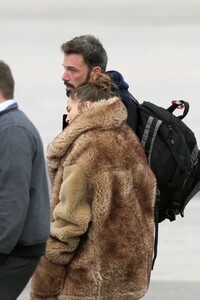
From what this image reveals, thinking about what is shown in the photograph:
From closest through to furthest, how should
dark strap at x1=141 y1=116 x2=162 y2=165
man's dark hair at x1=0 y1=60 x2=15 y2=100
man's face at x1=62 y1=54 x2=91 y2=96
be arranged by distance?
man's dark hair at x1=0 y1=60 x2=15 y2=100
dark strap at x1=141 y1=116 x2=162 y2=165
man's face at x1=62 y1=54 x2=91 y2=96

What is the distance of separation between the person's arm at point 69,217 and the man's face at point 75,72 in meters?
0.78

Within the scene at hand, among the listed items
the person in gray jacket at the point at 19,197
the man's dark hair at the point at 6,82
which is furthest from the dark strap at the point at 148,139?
the man's dark hair at the point at 6,82

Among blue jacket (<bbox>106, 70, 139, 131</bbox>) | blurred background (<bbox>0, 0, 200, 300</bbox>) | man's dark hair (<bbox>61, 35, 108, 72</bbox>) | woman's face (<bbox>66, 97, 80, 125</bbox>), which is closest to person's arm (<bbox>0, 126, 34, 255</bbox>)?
woman's face (<bbox>66, 97, 80, 125</bbox>)

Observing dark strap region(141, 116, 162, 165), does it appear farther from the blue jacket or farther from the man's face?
the man's face

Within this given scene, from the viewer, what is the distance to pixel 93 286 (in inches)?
175

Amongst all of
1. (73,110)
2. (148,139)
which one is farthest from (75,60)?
(73,110)

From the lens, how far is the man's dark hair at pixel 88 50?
5.14 m

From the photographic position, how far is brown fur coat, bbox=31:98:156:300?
14.2 feet

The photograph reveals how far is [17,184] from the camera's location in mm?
4031

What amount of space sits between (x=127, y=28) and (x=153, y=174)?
26.9ft

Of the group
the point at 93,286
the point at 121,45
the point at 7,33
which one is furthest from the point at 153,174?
the point at 7,33

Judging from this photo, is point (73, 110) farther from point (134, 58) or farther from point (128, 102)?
point (134, 58)

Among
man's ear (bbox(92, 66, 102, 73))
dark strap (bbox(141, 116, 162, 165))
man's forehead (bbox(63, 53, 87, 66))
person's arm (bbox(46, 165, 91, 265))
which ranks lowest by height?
person's arm (bbox(46, 165, 91, 265))

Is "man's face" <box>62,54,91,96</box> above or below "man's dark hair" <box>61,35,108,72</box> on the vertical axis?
below
